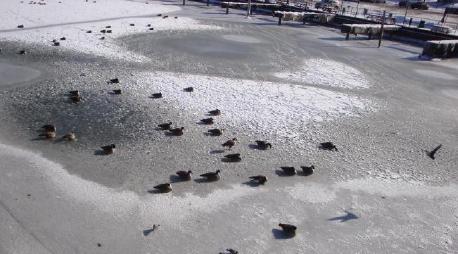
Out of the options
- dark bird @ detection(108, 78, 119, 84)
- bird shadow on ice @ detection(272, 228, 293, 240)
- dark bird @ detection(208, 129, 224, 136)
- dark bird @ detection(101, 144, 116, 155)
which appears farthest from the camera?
dark bird @ detection(108, 78, 119, 84)

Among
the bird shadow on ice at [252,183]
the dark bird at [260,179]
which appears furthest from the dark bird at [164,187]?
the dark bird at [260,179]

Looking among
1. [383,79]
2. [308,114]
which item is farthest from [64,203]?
[383,79]

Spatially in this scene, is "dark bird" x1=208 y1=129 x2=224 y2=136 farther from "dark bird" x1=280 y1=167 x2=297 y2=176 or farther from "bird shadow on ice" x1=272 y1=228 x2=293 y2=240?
"bird shadow on ice" x1=272 y1=228 x2=293 y2=240

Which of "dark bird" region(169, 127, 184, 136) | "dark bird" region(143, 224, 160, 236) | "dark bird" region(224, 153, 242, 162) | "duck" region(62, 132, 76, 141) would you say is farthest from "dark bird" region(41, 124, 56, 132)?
"dark bird" region(143, 224, 160, 236)

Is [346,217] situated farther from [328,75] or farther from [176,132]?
[328,75]

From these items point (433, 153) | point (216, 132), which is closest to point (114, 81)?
point (216, 132)

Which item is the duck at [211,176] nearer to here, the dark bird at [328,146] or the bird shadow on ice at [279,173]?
the bird shadow on ice at [279,173]

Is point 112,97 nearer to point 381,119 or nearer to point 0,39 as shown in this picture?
point 381,119

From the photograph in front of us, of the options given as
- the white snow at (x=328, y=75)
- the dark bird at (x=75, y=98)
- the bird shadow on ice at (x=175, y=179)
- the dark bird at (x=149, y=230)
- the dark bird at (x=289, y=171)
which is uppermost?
the white snow at (x=328, y=75)
